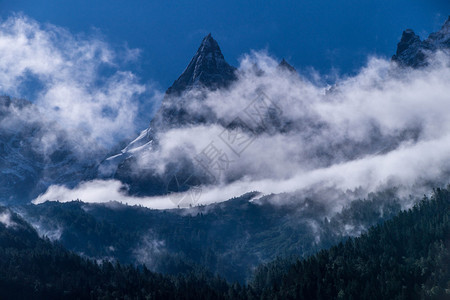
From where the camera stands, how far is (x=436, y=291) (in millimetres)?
192000

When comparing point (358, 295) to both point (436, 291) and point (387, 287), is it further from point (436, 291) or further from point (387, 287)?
point (436, 291)

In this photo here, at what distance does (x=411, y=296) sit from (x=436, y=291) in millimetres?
8769

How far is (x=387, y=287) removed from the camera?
196 meters

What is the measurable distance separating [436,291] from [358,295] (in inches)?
1069

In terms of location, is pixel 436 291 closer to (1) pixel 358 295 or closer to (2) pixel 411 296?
(2) pixel 411 296

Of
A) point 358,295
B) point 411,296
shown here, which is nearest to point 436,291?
point 411,296

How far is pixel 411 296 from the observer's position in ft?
638

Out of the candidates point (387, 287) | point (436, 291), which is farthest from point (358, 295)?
point (436, 291)

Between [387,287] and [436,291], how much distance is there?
16.7 meters

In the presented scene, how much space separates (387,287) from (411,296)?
874 cm

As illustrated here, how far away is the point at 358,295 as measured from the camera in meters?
197

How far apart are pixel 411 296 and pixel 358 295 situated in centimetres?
1866
